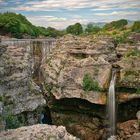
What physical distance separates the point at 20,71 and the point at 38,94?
195 cm

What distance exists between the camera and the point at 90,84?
116 feet

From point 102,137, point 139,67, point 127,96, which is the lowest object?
point 102,137

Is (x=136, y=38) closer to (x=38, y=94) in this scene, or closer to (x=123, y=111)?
(x=123, y=111)

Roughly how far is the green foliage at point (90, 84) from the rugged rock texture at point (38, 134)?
55.3ft

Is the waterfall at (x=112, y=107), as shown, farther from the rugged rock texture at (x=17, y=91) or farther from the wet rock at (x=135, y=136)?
the rugged rock texture at (x=17, y=91)

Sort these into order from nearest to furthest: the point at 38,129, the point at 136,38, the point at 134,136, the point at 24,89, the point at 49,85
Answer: the point at 38,129, the point at 24,89, the point at 134,136, the point at 49,85, the point at 136,38

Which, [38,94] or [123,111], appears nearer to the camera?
[38,94]

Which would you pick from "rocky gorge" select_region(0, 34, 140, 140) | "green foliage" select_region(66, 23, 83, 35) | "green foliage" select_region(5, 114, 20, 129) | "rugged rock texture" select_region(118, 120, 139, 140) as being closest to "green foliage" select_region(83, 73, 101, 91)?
"rocky gorge" select_region(0, 34, 140, 140)

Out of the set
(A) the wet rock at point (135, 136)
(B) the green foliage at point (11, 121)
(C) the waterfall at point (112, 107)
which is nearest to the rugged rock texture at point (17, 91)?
(B) the green foliage at point (11, 121)

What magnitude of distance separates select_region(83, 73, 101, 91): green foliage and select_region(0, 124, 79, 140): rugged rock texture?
16853mm

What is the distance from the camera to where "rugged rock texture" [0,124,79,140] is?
17.4 m

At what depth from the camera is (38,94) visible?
2548 centimetres

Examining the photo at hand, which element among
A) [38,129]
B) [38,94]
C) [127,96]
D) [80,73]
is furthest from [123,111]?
[38,129]

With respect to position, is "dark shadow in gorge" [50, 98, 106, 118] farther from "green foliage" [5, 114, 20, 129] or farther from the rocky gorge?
"green foliage" [5, 114, 20, 129]
